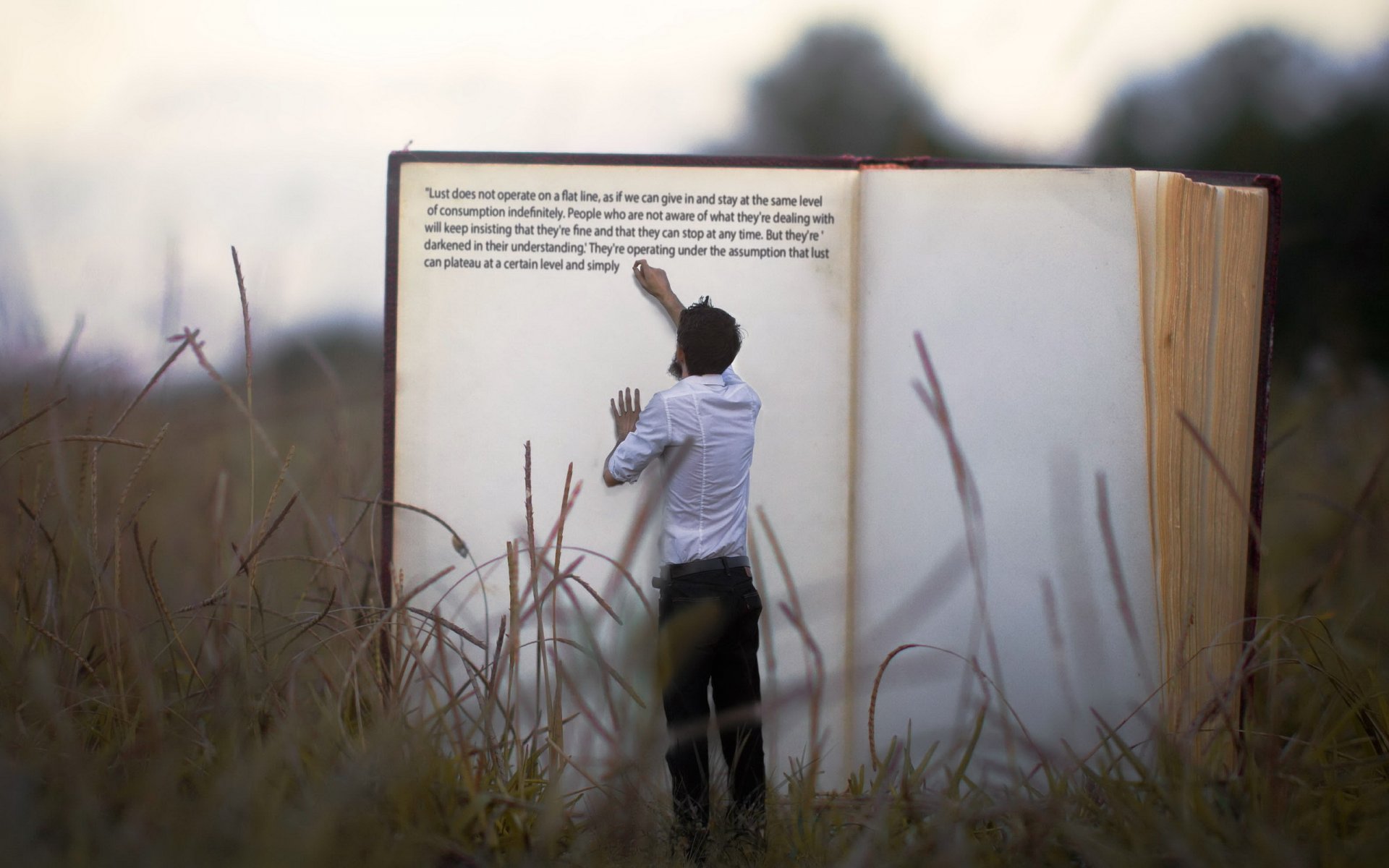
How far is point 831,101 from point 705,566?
20.1 meters

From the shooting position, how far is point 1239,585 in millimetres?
2555

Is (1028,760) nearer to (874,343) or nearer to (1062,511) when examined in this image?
(1062,511)

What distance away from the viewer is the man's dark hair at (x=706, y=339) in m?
2.45

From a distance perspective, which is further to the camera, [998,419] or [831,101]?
[831,101]

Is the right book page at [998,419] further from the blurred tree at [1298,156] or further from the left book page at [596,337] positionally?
the blurred tree at [1298,156]

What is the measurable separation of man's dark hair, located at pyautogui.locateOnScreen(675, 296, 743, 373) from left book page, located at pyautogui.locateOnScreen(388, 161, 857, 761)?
0.25 ft

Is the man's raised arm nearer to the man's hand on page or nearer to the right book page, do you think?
the man's hand on page

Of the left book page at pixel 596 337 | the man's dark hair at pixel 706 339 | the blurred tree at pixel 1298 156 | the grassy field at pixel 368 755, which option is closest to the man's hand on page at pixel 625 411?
the left book page at pixel 596 337

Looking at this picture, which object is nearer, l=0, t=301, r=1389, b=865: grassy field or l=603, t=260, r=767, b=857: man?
l=0, t=301, r=1389, b=865: grassy field

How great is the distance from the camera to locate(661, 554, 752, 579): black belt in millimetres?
2400

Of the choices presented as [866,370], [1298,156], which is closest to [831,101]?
[1298,156]

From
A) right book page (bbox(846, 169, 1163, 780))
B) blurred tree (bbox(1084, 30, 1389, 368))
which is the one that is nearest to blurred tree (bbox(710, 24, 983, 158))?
blurred tree (bbox(1084, 30, 1389, 368))

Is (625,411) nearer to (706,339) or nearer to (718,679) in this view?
(706,339)

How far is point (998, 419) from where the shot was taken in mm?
2557
